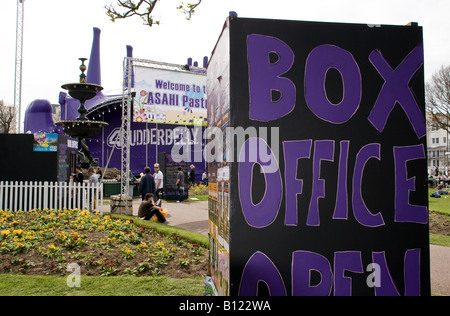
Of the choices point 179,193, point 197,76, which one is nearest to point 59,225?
point 179,193

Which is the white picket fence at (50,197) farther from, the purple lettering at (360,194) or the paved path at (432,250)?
the purple lettering at (360,194)

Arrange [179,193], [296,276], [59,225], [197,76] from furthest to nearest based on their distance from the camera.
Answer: [197,76], [179,193], [59,225], [296,276]

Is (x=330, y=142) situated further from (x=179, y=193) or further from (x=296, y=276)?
(x=179, y=193)

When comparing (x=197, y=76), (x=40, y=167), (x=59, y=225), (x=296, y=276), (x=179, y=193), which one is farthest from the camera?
(x=197, y=76)

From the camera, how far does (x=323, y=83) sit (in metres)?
3.26

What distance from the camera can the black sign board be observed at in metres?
3.09

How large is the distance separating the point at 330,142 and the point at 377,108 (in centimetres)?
51

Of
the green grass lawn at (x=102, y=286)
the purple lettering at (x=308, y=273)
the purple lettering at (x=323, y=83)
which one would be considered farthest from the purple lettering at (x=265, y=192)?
the green grass lawn at (x=102, y=286)

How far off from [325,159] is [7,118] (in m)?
51.0

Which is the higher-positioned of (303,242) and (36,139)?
(36,139)

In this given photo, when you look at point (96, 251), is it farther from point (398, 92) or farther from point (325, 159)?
point (398, 92)

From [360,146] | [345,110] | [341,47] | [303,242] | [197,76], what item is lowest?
[303,242]

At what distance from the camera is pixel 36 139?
14.1 meters
